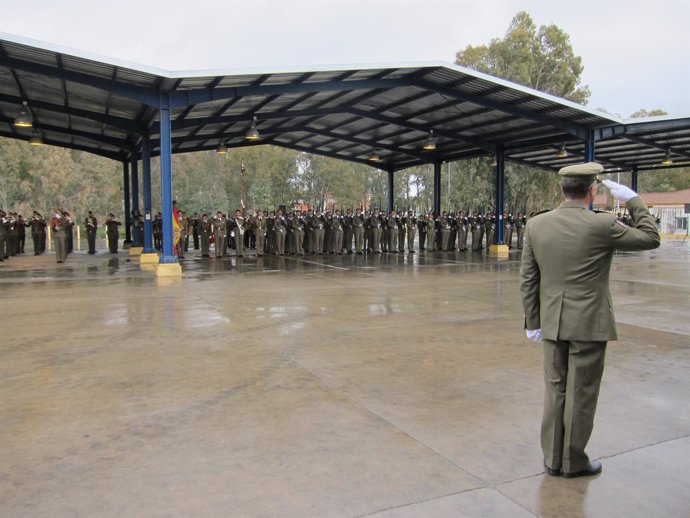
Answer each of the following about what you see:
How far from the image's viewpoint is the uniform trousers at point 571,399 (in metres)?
2.96

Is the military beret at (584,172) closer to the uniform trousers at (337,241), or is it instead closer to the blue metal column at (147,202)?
the blue metal column at (147,202)

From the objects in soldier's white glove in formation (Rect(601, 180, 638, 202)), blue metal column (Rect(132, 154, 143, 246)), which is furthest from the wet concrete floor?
blue metal column (Rect(132, 154, 143, 246))

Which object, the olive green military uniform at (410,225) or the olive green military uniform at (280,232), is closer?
the olive green military uniform at (280,232)

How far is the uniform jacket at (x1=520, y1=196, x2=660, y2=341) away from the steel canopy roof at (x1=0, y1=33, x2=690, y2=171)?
992 centimetres

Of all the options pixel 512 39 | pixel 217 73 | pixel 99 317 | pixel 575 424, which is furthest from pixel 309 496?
pixel 512 39

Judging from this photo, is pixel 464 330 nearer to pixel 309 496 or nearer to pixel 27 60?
pixel 309 496

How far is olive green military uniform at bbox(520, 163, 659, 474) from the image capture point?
2920 millimetres

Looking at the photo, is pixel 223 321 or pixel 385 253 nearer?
pixel 223 321

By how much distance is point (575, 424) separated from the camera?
298 centimetres

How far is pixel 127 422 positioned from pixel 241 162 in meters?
37.5

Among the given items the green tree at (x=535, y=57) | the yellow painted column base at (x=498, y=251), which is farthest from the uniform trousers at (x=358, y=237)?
the green tree at (x=535, y=57)

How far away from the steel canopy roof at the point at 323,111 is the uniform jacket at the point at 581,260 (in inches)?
390

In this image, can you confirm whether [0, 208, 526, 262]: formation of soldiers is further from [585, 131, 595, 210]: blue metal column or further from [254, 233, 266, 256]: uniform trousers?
[585, 131, 595, 210]: blue metal column

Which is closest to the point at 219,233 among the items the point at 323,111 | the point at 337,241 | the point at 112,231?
the point at 337,241
